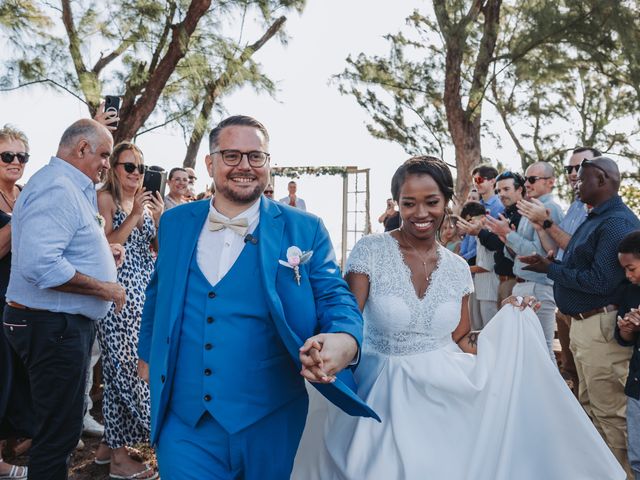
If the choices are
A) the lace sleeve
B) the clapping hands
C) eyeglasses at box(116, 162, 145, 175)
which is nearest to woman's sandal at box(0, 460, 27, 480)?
eyeglasses at box(116, 162, 145, 175)

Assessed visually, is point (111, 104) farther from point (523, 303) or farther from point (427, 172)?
point (523, 303)

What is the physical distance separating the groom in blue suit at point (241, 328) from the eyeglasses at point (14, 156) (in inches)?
89.6

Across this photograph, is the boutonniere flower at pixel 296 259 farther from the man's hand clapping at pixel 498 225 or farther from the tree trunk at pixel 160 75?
the tree trunk at pixel 160 75

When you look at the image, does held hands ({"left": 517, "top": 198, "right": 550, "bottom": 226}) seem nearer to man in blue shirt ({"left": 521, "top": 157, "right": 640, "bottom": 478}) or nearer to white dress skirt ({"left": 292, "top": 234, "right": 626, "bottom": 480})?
man in blue shirt ({"left": 521, "top": 157, "right": 640, "bottom": 478})

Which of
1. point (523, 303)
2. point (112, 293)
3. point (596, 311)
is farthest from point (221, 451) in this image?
point (596, 311)

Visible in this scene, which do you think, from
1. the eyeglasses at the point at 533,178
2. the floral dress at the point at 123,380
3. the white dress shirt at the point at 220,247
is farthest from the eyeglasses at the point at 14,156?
the eyeglasses at the point at 533,178

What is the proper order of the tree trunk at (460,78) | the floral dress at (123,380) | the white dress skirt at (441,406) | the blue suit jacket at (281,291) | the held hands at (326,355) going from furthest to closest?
the tree trunk at (460,78) < the floral dress at (123,380) < the white dress skirt at (441,406) < the blue suit jacket at (281,291) < the held hands at (326,355)

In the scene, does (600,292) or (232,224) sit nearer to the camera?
(232,224)

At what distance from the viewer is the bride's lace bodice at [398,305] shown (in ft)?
11.4

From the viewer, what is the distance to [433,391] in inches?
131

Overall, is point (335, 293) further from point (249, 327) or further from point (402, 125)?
point (402, 125)

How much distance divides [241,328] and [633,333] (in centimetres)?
285

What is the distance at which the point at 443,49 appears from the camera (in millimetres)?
13352

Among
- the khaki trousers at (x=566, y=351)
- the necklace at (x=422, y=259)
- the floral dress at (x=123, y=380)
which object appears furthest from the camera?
the khaki trousers at (x=566, y=351)
